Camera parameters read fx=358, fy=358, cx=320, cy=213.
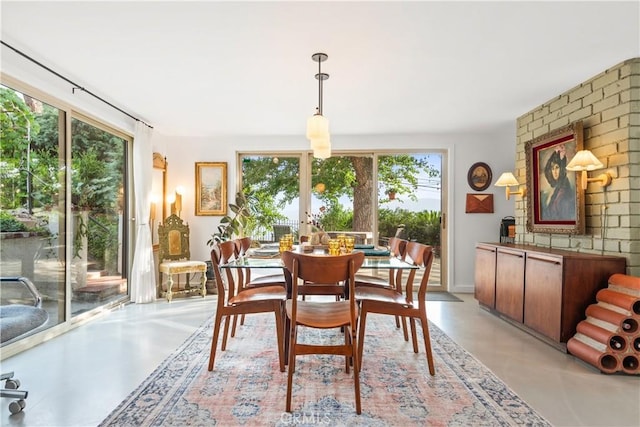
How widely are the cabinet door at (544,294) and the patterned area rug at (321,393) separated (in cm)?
78

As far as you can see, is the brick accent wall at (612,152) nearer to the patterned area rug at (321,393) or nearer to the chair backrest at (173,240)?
the patterned area rug at (321,393)

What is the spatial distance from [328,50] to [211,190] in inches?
135

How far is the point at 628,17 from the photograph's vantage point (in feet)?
7.30

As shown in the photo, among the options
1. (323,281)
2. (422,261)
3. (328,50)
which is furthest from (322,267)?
(328,50)

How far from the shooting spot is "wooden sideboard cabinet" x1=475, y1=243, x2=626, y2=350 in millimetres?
2875

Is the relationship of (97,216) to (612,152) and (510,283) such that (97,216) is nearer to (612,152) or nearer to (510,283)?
(510,283)

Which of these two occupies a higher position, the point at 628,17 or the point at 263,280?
the point at 628,17

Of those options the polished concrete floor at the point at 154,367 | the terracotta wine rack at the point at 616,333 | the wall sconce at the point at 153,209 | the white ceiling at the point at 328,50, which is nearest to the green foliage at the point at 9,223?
the polished concrete floor at the point at 154,367

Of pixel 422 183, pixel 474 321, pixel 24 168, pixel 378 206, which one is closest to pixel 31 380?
pixel 24 168

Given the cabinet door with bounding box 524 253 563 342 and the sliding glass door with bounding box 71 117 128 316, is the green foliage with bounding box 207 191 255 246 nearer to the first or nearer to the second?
the sliding glass door with bounding box 71 117 128 316

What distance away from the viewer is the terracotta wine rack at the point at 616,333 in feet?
8.37

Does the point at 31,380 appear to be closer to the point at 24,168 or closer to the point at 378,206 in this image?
the point at 24,168

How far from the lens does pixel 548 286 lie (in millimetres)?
3064

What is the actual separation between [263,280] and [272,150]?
2624mm
